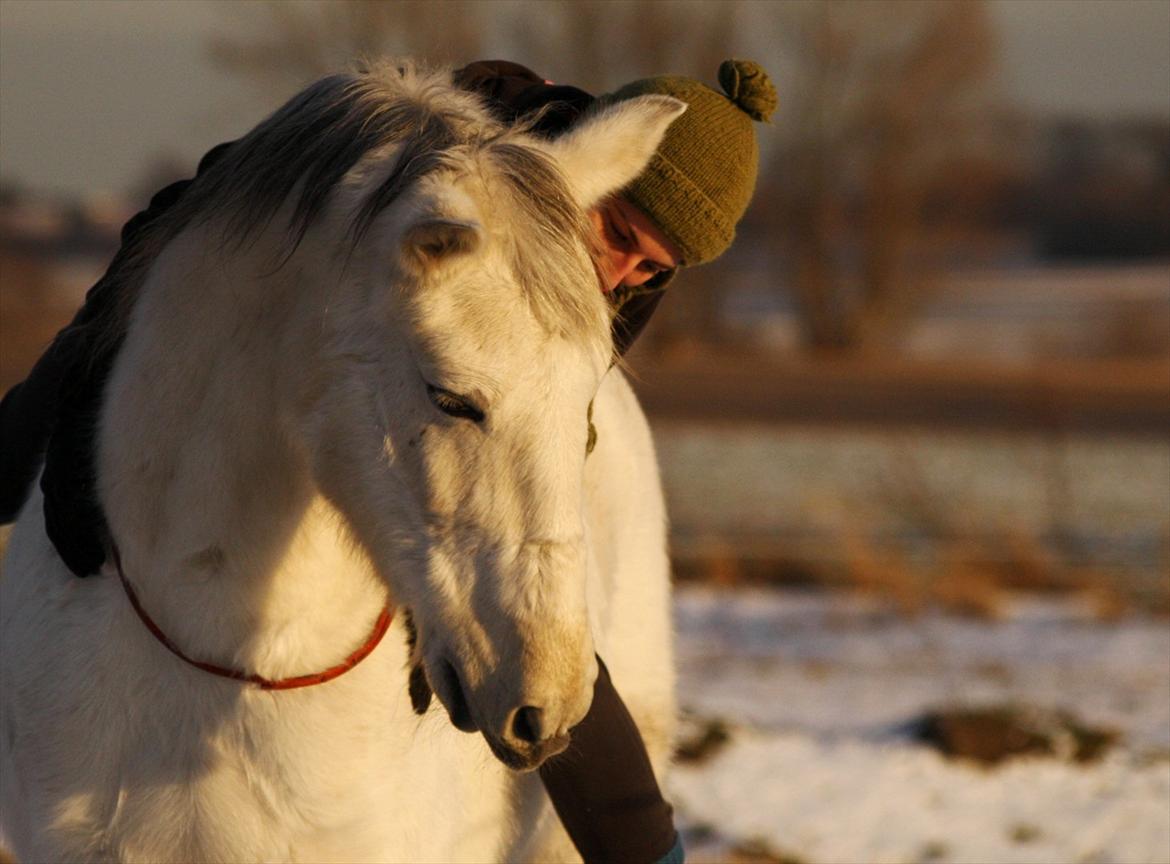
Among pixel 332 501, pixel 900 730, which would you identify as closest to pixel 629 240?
pixel 332 501

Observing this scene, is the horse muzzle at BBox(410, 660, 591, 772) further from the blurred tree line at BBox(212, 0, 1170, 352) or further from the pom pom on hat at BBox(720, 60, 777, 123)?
the blurred tree line at BBox(212, 0, 1170, 352)

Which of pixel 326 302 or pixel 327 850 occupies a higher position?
pixel 326 302

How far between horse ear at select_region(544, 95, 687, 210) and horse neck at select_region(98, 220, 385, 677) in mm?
489

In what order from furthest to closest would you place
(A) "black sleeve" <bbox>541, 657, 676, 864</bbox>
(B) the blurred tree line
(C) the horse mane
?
1. (B) the blurred tree line
2. (A) "black sleeve" <bbox>541, 657, 676, 864</bbox>
3. (C) the horse mane

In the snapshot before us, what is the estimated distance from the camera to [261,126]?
2426 mm

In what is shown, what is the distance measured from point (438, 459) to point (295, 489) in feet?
Answer: 1.32

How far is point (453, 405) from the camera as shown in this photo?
2.11m

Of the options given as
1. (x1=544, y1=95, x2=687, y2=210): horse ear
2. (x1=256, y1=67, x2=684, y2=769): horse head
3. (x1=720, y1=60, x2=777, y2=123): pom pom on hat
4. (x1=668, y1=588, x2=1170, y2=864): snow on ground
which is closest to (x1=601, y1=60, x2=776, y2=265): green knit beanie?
(x1=720, y1=60, x2=777, y2=123): pom pom on hat

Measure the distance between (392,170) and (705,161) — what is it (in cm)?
85

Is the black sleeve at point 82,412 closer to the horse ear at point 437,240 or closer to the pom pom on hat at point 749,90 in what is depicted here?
the horse ear at point 437,240

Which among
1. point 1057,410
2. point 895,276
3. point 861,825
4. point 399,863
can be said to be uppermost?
point 399,863

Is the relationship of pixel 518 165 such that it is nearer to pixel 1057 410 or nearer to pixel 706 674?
pixel 706 674

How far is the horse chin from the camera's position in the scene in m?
2.15

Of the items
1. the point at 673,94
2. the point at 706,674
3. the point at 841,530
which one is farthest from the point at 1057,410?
the point at 673,94
